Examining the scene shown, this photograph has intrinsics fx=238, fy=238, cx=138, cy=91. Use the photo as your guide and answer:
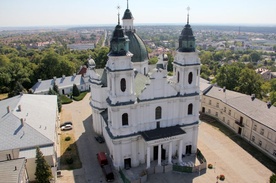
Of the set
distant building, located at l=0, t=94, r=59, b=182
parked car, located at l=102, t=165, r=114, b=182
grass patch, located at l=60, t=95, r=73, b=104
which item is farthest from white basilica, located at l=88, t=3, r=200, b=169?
grass patch, located at l=60, t=95, r=73, b=104

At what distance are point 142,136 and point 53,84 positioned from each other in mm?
46030

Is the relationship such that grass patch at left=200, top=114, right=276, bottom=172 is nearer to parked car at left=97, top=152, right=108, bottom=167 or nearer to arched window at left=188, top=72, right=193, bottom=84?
arched window at left=188, top=72, right=193, bottom=84

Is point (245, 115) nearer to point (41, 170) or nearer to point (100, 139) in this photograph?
point (100, 139)

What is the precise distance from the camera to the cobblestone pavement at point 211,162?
1364 inches

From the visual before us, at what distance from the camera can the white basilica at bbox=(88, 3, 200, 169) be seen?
33375 millimetres

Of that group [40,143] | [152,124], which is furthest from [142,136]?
[40,143]

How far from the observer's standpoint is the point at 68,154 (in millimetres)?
40875

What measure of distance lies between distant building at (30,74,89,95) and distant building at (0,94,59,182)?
82.6 ft

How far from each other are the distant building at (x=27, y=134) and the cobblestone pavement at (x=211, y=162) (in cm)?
498

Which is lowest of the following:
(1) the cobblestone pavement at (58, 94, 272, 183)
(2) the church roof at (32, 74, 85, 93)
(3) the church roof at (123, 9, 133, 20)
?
(1) the cobblestone pavement at (58, 94, 272, 183)

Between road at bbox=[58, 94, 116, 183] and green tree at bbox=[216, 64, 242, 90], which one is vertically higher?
green tree at bbox=[216, 64, 242, 90]

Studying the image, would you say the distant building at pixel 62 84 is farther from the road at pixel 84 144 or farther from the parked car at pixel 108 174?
the parked car at pixel 108 174

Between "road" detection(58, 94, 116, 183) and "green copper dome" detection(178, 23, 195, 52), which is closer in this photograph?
"road" detection(58, 94, 116, 183)

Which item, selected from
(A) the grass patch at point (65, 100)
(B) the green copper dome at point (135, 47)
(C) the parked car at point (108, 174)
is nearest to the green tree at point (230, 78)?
(B) the green copper dome at point (135, 47)
